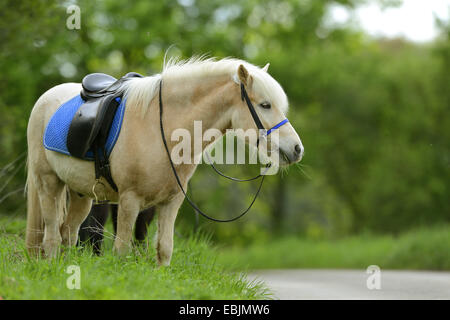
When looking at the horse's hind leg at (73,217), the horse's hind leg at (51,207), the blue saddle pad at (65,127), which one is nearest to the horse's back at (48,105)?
the blue saddle pad at (65,127)

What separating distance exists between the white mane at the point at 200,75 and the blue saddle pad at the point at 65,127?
0.55ft

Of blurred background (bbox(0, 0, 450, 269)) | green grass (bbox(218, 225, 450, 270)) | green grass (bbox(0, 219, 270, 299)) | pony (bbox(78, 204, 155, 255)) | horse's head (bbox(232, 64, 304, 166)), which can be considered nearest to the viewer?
green grass (bbox(0, 219, 270, 299))

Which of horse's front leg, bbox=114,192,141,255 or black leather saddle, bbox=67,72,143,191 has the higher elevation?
black leather saddle, bbox=67,72,143,191

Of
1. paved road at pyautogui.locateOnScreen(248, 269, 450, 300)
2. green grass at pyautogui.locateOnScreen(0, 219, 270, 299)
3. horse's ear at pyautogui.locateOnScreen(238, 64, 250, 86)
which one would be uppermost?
horse's ear at pyautogui.locateOnScreen(238, 64, 250, 86)

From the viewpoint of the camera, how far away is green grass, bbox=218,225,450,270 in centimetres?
1328

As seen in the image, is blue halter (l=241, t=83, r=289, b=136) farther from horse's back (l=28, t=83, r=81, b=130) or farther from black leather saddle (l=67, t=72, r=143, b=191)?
horse's back (l=28, t=83, r=81, b=130)

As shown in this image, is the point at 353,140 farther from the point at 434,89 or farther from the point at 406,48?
the point at 406,48

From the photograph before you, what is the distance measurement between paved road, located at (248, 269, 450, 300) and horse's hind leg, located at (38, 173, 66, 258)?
7.07 feet

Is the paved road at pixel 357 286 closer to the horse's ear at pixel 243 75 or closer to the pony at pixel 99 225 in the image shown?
the pony at pixel 99 225

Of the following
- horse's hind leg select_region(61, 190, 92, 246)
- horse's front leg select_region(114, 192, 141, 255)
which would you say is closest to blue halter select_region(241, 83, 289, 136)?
horse's front leg select_region(114, 192, 141, 255)

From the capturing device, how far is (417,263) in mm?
13328

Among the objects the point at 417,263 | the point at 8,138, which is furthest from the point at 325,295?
the point at 8,138

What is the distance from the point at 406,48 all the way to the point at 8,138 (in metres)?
19.9

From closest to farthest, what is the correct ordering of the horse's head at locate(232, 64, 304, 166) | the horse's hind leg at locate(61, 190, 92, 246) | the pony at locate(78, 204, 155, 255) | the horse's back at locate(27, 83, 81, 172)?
the horse's head at locate(232, 64, 304, 166)
the horse's back at locate(27, 83, 81, 172)
the horse's hind leg at locate(61, 190, 92, 246)
the pony at locate(78, 204, 155, 255)
